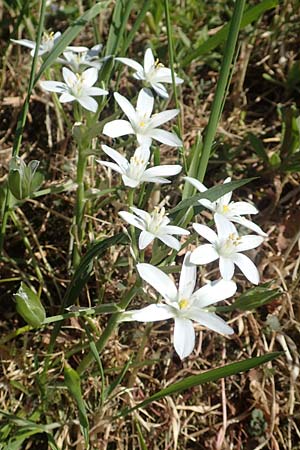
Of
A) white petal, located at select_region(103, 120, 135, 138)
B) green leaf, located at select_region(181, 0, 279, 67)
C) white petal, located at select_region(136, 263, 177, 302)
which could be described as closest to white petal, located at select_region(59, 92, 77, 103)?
white petal, located at select_region(103, 120, 135, 138)

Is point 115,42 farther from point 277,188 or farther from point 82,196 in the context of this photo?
point 277,188

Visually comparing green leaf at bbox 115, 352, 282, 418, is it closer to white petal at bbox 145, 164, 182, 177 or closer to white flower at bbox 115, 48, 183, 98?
white petal at bbox 145, 164, 182, 177

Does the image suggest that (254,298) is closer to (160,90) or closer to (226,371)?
(226,371)

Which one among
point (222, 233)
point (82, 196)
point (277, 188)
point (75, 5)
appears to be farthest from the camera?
point (75, 5)

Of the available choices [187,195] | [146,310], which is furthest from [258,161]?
[146,310]

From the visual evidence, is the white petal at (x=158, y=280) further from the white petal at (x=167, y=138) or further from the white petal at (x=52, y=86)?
the white petal at (x=52, y=86)

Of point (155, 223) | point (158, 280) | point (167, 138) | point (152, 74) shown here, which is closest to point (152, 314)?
point (158, 280)
